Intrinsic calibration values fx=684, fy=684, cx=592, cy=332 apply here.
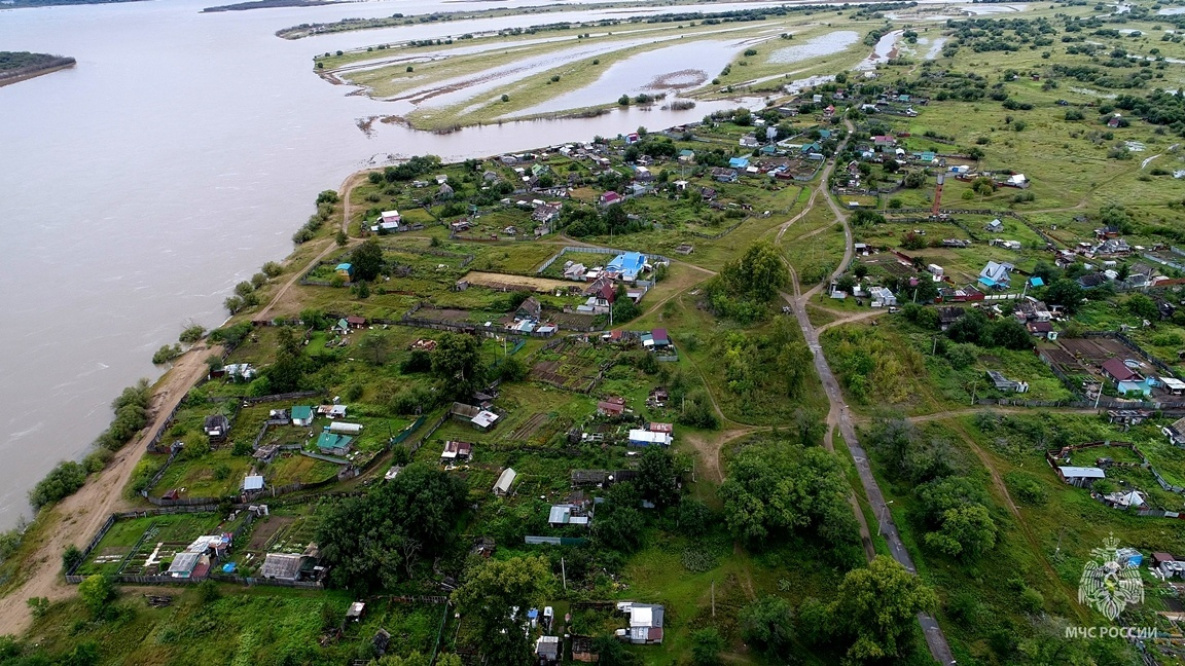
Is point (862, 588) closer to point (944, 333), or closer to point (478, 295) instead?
point (944, 333)

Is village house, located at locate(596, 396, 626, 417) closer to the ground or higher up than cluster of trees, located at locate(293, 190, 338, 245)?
closer to the ground

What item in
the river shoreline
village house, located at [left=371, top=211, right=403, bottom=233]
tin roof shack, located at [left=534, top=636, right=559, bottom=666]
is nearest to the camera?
tin roof shack, located at [left=534, top=636, right=559, bottom=666]

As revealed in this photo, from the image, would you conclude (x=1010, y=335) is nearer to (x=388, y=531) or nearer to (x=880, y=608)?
(x=880, y=608)

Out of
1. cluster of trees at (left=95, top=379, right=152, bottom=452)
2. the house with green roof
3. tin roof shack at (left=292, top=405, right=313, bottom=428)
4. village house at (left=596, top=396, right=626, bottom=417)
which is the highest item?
cluster of trees at (left=95, top=379, right=152, bottom=452)

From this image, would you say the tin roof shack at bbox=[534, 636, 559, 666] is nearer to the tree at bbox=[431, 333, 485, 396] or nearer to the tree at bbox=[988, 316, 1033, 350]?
the tree at bbox=[431, 333, 485, 396]

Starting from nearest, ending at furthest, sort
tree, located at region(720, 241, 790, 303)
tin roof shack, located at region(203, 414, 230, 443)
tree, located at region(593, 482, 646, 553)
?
tree, located at region(593, 482, 646, 553) < tin roof shack, located at region(203, 414, 230, 443) < tree, located at region(720, 241, 790, 303)

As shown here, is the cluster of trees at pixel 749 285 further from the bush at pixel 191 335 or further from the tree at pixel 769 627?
the bush at pixel 191 335

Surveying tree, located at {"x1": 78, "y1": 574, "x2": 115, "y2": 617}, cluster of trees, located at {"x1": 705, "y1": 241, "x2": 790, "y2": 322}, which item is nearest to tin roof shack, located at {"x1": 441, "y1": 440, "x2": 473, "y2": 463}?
tree, located at {"x1": 78, "y1": 574, "x2": 115, "y2": 617}

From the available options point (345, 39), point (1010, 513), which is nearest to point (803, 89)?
point (1010, 513)
